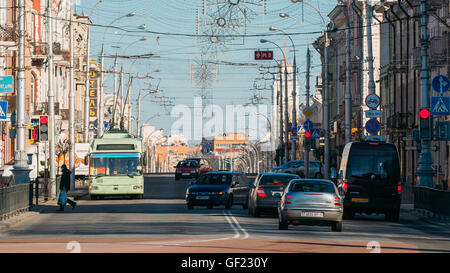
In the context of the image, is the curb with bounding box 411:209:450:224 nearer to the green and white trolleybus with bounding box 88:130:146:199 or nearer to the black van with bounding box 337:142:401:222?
the black van with bounding box 337:142:401:222

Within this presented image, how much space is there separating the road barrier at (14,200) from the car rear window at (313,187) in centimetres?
908

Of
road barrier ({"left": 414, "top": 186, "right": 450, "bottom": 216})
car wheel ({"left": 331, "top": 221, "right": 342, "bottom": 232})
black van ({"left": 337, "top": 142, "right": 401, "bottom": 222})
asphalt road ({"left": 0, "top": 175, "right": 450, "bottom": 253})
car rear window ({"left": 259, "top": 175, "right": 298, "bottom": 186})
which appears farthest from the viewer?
car rear window ({"left": 259, "top": 175, "right": 298, "bottom": 186})

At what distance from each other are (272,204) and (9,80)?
9636 mm

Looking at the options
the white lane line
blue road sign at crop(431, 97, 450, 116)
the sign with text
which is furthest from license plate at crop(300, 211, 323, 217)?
the sign with text

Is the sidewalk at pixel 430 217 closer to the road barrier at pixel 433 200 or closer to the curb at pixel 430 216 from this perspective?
the curb at pixel 430 216

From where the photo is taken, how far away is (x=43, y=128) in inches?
1742

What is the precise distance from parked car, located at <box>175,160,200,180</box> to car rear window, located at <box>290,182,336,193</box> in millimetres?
53287

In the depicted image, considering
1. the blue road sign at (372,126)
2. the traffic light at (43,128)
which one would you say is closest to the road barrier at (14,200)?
the traffic light at (43,128)

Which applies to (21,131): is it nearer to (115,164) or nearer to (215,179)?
(215,179)

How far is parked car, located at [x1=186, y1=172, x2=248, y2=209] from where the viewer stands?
39688 mm

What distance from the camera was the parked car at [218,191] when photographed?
39.7 metres

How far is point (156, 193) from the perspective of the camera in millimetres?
58312

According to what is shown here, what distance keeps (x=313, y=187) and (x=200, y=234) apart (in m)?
4.41
